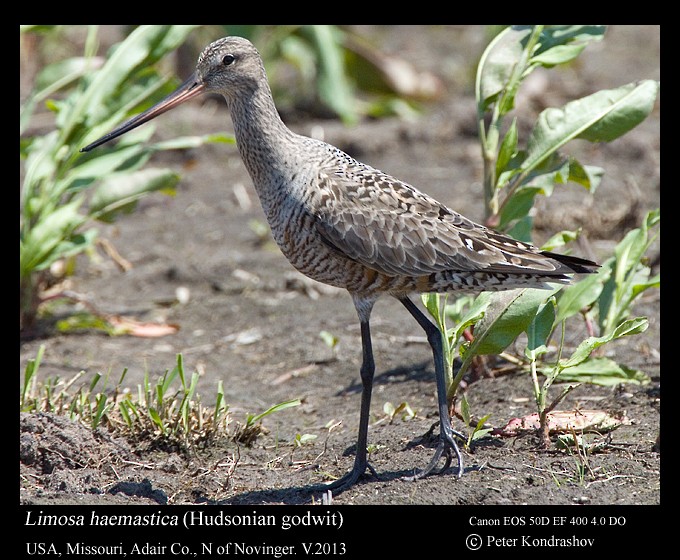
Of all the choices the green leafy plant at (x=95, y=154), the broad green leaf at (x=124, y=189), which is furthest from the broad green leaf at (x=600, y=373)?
the broad green leaf at (x=124, y=189)

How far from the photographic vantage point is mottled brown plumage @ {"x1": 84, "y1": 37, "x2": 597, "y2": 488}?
477 centimetres

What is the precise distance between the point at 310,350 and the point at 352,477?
2.10 meters

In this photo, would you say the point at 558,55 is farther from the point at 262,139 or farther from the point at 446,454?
the point at 446,454

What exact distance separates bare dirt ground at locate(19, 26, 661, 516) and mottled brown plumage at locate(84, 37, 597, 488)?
43 cm

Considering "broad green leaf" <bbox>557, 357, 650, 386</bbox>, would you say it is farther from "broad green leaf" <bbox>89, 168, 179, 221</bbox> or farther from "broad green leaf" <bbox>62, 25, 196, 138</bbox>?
"broad green leaf" <bbox>62, 25, 196, 138</bbox>

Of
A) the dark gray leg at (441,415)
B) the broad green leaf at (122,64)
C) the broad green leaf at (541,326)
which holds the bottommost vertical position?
the dark gray leg at (441,415)

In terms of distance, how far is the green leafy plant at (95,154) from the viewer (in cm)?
664

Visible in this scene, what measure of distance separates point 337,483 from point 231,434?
0.84 meters

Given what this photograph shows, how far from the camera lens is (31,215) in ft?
21.8

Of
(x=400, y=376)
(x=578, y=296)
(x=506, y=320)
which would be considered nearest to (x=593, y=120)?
(x=578, y=296)

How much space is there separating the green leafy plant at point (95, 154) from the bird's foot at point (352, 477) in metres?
2.80

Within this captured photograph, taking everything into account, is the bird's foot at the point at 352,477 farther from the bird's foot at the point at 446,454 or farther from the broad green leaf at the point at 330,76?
the broad green leaf at the point at 330,76

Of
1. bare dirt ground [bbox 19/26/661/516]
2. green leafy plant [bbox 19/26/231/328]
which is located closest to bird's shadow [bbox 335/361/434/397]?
bare dirt ground [bbox 19/26/661/516]

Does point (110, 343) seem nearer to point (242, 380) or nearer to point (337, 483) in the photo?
point (242, 380)
